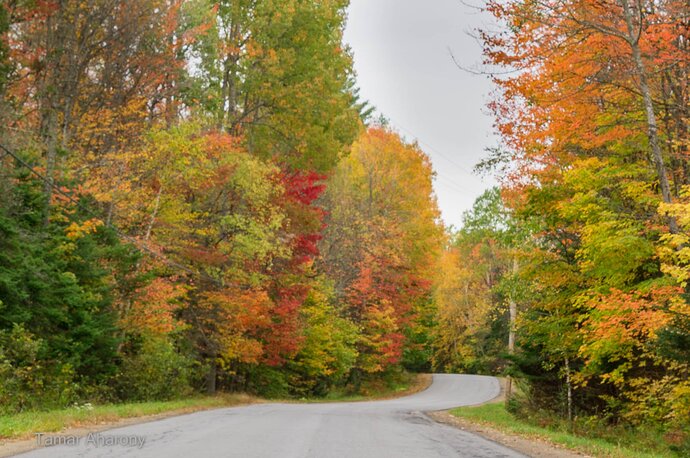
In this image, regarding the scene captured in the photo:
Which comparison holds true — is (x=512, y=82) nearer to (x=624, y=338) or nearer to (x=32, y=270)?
(x=624, y=338)

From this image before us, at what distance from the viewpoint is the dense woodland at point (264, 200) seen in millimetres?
13953

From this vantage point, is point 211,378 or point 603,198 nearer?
point 603,198

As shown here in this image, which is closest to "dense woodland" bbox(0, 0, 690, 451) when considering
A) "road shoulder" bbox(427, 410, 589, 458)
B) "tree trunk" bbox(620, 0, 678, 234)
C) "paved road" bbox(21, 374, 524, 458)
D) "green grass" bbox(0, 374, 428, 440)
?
"tree trunk" bbox(620, 0, 678, 234)

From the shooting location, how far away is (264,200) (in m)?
24.5

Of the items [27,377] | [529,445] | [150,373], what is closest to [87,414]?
[27,377]

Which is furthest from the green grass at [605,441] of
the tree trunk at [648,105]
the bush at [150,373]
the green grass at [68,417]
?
the bush at [150,373]

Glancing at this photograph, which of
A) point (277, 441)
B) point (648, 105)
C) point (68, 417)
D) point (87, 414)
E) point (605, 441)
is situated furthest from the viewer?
point (605, 441)

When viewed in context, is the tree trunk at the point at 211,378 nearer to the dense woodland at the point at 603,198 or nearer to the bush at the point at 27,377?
the bush at the point at 27,377

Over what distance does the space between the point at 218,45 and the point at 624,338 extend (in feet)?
63.3

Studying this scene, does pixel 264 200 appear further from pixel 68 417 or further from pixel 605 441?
pixel 605 441

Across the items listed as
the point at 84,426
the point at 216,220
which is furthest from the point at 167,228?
Answer: the point at 84,426

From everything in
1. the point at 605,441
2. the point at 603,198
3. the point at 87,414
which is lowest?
the point at 605,441

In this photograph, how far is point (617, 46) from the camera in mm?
14461

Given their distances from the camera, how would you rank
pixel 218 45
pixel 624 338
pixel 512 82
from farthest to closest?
pixel 218 45 → pixel 512 82 → pixel 624 338
